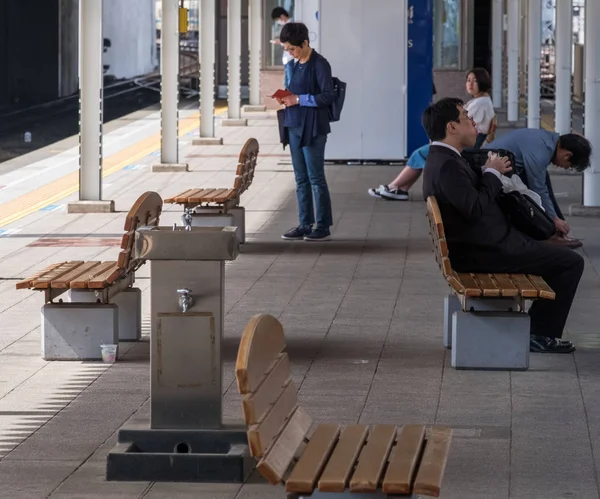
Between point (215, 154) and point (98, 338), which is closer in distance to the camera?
point (98, 338)

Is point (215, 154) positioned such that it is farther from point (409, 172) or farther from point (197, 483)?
point (197, 483)

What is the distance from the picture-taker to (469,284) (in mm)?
6754

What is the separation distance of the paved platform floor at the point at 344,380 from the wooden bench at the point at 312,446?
76cm

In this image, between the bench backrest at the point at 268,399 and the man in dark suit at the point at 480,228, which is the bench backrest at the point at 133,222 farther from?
the bench backrest at the point at 268,399

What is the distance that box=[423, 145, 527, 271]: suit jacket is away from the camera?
681cm

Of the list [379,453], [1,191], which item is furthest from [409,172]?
[379,453]

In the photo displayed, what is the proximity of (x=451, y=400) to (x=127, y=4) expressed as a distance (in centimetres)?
4478

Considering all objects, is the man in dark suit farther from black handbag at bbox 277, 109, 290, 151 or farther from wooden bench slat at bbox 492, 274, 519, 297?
black handbag at bbox 277, 109, 290, 151

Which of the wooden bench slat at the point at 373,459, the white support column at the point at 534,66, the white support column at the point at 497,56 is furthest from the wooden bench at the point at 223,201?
the white support column at the point at 497,56

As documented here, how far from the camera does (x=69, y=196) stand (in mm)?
14992

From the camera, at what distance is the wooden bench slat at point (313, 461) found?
3.65 metres

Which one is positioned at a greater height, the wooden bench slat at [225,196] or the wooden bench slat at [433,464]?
the wooden bench slat at [225,196]

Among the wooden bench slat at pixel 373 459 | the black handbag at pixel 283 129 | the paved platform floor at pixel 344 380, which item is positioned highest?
the black handbag at pixel 283 129

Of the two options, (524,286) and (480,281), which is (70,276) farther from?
(524,286)
